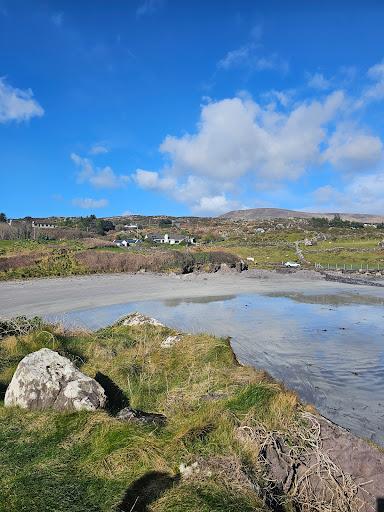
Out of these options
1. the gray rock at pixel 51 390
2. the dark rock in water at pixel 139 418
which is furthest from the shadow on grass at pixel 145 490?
the gray rock at pixel 51 390

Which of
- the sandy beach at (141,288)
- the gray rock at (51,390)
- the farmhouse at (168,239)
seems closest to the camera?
the gray rock at (51,390)

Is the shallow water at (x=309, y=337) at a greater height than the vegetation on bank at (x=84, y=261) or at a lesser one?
lesser

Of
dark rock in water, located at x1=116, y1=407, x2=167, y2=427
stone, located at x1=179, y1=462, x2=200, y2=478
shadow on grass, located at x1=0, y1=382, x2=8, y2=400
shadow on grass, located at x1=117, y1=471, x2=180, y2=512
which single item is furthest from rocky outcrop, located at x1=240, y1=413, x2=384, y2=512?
shadow on grass, located at x1=0, y1=382, x2=8, y2=400

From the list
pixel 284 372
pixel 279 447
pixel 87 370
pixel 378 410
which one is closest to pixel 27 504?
pixel 279 447

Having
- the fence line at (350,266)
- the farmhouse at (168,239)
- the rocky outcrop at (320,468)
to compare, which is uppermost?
the farmhouse at (168,239)

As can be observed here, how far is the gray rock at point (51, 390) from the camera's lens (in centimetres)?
786

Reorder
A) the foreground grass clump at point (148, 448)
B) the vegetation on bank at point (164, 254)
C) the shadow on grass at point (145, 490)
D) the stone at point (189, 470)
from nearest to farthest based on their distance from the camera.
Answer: the shadow on grass at point (145, 490) → the foreground grass clump at point (148, 448) → the stone at point (189, 470) → the vegetation on bank at point (164, 254)

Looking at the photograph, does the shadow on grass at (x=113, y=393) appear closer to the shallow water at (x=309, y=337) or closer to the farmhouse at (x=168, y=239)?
the shallow water at (x=309, y=337)

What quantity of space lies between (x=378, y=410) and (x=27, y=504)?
382 inches

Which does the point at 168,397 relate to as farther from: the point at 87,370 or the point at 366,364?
the point at 366,364

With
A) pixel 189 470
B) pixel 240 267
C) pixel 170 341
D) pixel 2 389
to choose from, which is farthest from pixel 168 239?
pixel 189 470

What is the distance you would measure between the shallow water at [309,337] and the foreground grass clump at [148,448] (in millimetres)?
3518

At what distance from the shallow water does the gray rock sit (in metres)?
6.52

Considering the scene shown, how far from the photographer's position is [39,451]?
21.1 ft
